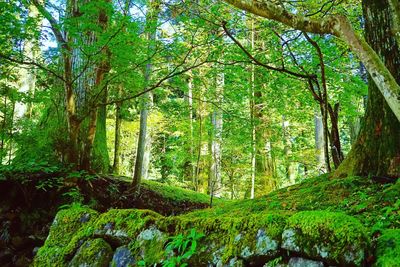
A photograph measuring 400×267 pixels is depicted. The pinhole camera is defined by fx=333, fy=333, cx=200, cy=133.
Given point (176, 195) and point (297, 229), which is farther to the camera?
point (176, 195)

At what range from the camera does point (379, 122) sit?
3854 mm

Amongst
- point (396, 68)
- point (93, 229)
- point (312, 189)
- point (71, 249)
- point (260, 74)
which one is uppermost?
point (260, 74)

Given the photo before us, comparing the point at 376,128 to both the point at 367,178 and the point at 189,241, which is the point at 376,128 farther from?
the point at 189,241

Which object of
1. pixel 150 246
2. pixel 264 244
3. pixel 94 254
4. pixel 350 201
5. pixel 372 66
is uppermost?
pixel 372 66

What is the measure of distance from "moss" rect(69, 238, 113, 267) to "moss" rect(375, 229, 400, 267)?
1949 mm

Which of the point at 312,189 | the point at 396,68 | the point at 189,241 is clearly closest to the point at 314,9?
the point at 396,68

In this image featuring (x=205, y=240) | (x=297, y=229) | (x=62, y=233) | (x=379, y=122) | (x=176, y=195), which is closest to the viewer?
(x=297, y=229)

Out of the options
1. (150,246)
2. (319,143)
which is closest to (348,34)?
(150,246)

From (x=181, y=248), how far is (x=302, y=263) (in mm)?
924

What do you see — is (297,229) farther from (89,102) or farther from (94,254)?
(89,102)

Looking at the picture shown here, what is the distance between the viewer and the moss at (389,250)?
171 centimetres

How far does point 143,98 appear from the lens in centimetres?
695

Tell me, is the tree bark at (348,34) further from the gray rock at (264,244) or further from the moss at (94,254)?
the moss at (94,254)

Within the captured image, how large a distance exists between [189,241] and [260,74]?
5234 mm
